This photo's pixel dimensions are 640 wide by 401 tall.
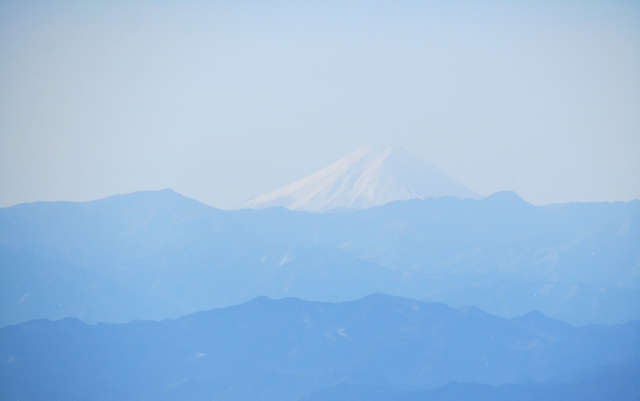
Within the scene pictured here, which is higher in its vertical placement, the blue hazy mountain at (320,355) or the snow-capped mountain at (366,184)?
the snow-capped mountain at (366,184)

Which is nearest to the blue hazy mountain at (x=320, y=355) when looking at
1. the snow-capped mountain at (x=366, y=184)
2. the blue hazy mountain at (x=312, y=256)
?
the blue hazy mountain at (x=312, y=256)

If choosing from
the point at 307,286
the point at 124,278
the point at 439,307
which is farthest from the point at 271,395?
the point at 124,278

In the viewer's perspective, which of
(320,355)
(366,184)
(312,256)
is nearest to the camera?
(320,355)

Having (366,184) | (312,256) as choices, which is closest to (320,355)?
(312,256)

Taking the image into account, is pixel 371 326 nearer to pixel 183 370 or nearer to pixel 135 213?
pixel 183 370

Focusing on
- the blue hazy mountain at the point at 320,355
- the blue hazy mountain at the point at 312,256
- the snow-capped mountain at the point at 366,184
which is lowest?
the blue hazy mountain at the point at 320,355

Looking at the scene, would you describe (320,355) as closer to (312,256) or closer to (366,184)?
(312,256)

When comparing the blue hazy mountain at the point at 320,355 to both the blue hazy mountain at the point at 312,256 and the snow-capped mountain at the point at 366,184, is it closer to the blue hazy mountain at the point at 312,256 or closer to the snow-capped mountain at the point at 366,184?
the blue hazy mountain at the point at 312,256
